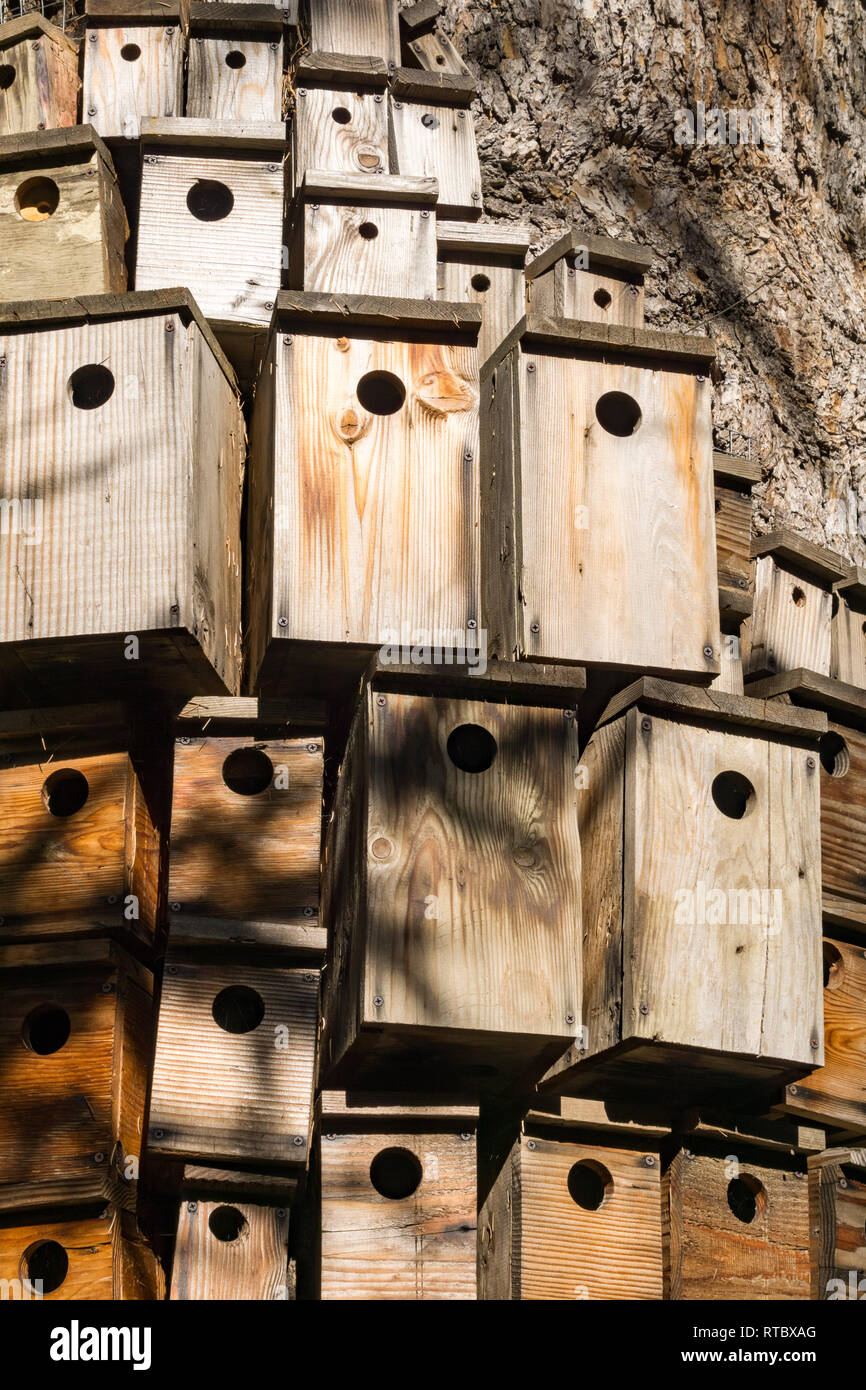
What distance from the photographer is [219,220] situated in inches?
221

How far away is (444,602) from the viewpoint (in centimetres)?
450

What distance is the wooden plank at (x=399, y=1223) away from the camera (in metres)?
4.05

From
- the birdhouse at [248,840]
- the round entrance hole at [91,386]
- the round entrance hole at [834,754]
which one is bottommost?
the birdhouse at [248,840]

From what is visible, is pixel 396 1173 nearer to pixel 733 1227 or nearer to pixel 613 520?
pixel 733 1227

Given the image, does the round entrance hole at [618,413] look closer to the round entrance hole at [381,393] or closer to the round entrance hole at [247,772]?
the round entrance hole at [381,393]

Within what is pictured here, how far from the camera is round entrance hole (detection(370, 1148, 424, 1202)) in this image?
13.8 feet

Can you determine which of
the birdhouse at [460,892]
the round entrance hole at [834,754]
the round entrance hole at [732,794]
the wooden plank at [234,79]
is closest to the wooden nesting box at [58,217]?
the wooden plank at [234,79]

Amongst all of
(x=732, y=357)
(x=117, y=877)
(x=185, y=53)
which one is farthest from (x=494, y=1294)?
(x=185, y=53)

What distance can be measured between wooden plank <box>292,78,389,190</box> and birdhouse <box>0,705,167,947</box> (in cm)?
244

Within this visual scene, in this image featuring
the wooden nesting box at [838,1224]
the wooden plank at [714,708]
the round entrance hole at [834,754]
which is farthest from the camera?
the round entrance hole at [834,754]

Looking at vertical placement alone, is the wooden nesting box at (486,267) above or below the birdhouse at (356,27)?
below

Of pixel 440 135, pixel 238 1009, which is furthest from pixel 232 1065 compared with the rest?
pixel 440 135

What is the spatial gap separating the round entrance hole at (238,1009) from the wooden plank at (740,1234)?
1.10 m
